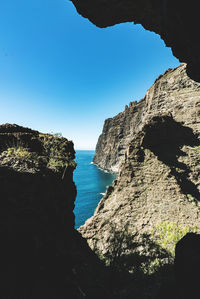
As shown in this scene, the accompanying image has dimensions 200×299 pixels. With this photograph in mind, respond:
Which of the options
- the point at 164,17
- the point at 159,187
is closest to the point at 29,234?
the point at 164,17

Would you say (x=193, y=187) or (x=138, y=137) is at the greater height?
(x=138, y=137)

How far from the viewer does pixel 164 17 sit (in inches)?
285

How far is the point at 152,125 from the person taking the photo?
28.4m

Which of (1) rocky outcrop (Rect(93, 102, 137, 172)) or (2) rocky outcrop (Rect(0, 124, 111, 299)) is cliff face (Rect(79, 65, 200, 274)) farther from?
(1) rocky outcrop (Rect(93, 102, 137, 172))

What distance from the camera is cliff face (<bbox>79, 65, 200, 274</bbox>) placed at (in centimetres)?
1939

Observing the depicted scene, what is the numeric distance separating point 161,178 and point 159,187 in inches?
73.1

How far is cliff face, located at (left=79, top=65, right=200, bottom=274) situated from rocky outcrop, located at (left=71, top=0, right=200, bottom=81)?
755 inches

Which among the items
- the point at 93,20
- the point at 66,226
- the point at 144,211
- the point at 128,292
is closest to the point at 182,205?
the point at 144,211

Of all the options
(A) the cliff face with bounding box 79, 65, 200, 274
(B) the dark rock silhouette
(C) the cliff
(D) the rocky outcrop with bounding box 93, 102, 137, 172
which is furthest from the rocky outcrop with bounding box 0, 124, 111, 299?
(D) the rocky outcrop with bounding box 93, 102, 137, 172

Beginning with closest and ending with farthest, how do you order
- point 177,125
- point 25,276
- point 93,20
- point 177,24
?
point 25,276
point 177,24
point 93,20
point 177,125

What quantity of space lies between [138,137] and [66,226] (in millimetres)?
25068

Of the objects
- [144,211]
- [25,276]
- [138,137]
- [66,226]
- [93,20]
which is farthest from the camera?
[138,137]

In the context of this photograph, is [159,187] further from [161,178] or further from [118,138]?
[118,138]

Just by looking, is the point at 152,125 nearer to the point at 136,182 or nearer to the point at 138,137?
the point at 138,137
